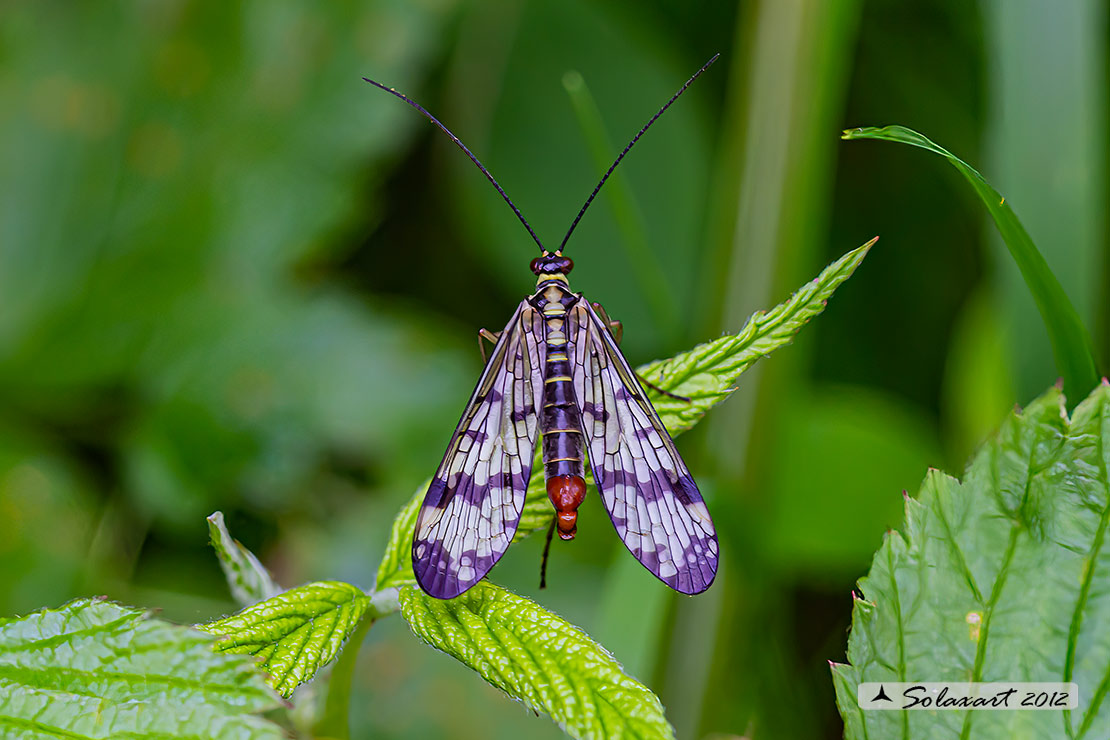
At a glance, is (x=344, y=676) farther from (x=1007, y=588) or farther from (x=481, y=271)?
(x=481, y=271)

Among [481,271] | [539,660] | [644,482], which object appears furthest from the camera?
[481,271]

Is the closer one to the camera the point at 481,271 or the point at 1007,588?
the point at 1007,588

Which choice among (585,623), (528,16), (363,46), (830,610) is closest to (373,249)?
(363,46)

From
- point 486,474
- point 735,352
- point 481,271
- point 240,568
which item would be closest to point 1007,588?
point 735,352

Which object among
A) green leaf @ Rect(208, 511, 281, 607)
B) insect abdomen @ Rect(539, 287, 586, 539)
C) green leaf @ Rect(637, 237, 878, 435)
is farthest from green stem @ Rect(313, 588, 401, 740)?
green leaf @ Rect(637, 237, 878, 435)

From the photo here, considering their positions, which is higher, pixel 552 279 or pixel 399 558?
pixel 552 279

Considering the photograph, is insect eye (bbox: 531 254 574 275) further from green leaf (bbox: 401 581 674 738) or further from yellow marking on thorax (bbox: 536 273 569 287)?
green leaf (bbox: 401 581 674 738)

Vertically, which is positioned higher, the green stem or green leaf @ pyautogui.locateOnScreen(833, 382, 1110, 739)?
green leaf @ pyautogui.locateOnScreen(833, 382, 1110, 739)
